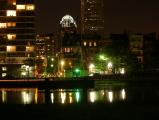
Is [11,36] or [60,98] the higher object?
[11,36]

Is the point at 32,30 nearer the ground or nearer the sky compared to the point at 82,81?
nearer the sky

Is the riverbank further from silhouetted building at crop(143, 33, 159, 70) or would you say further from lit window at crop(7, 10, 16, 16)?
lit window at crop(7, 10, 16, 16)

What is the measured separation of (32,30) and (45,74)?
1466cm

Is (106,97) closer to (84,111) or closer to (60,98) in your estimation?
(60,98)

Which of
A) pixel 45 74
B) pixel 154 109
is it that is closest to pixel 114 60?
pixel 45 74

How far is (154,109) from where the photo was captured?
5681cm

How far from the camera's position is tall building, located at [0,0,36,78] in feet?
539

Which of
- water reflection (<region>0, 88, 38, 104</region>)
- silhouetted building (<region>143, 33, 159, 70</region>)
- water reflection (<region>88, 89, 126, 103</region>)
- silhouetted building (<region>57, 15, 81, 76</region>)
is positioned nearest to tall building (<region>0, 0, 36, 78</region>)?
silhouetted building (<region>57, 15, 81, 76</region>)

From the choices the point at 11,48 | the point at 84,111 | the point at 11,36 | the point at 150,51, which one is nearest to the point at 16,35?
the point at 11,36

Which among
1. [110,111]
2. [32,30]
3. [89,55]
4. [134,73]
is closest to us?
[110,111]

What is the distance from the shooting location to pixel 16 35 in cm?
16562

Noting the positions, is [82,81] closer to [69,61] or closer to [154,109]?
[154,109]

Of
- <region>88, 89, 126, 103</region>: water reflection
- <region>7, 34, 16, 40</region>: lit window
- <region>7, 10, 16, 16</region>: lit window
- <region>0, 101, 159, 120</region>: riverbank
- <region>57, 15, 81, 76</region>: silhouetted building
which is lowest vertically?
<region>0, 101, 159, 120</region>: riverbank

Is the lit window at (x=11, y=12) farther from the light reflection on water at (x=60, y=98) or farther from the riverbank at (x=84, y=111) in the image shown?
the riverbank at (x=84, y=111)
